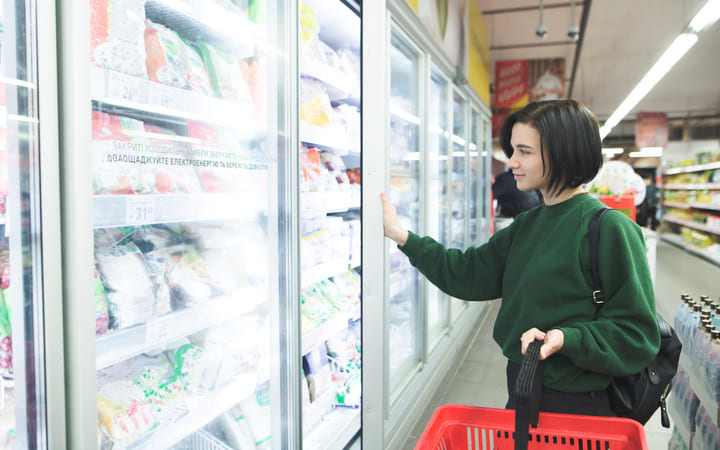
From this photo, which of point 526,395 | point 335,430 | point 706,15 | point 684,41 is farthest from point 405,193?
point 684,41

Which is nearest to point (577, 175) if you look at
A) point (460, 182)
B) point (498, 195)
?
point (460, 182)

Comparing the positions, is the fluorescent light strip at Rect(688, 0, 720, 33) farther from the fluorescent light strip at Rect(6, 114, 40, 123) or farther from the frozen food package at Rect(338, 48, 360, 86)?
the fluorescent light strip at Rect(6, 114, 40, 123)

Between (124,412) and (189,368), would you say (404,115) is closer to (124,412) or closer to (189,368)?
(189,368)

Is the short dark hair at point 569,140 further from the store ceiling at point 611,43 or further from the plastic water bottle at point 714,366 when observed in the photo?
the store ceiling at point 611,43

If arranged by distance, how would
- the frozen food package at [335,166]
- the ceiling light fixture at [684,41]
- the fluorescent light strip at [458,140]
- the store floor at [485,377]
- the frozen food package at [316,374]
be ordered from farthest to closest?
1. the fluorescent light strip at [458,140]
2. the ceiling light fixture at [684,41]
3. the store floor at [485,377]
4. the frozen food package at [335,166]
5. the frozen food package at [316,374]

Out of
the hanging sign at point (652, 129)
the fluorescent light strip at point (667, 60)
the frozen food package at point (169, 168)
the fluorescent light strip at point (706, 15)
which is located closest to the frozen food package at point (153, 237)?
the frozen food package at point (169, 168)

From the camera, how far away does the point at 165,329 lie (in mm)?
1316

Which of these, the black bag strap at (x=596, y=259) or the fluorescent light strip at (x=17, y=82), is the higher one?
the fluorescent light strip at (x=17, y=82)

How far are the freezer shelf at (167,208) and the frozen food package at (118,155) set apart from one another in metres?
0.10

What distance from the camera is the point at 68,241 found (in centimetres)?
90

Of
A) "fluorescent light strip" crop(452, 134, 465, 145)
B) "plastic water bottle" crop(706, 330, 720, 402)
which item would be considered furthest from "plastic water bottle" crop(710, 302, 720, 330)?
"fluorescent light strip" crop(452, 134, 465, 145)

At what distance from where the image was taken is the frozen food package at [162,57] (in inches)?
57.6

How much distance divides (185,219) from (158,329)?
0.32m

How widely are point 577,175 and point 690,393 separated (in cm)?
143
